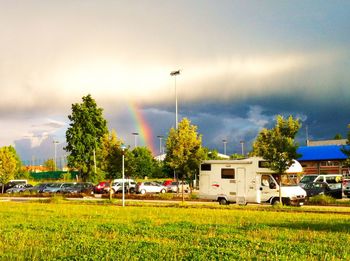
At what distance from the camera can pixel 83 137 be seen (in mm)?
80000

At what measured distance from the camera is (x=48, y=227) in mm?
19312

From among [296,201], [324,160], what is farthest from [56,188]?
[324,160]

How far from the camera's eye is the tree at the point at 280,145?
114ft

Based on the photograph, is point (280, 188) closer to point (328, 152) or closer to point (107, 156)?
point (107, 156)

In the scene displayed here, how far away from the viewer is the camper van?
35094mm

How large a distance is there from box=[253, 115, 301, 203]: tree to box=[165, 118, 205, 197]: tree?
6.87 m

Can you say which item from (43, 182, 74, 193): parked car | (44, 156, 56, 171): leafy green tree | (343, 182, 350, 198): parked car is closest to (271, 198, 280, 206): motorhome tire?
(343, 182, 350, 198): parked car

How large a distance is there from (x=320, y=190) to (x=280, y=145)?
12.4m

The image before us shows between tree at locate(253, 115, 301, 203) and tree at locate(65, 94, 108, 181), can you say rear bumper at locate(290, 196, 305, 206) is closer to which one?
tree at locate(253, 115, 301, 203)

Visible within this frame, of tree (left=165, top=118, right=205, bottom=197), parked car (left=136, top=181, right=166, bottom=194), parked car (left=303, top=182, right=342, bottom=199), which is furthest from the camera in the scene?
parked car (left=136, top=181, right=166, bottom=194)

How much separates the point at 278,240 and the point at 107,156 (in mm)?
32788

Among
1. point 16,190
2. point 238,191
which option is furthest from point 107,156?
point 16,190

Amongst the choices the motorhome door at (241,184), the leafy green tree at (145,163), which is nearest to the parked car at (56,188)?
the motorhome door at (241,184)

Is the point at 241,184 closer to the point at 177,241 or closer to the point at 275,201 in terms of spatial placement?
the point at 275,201
